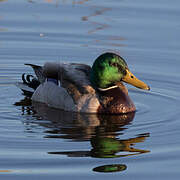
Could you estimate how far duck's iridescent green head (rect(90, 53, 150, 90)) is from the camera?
36.1ft

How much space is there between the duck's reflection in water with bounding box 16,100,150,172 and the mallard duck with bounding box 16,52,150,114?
0.14m

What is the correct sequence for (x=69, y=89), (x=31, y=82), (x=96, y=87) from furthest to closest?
(x=31, y=82)
(x=96, y=87)
(x=69, y=89)

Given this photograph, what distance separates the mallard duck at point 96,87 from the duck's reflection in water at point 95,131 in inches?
5.6

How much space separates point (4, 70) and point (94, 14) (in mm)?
3157

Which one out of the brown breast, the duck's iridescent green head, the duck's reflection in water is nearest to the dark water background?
the duck's reflection in water

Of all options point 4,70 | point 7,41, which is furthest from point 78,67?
point 7,41

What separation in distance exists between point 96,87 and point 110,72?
1.11ft

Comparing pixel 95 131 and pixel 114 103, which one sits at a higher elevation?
pixel 114 103

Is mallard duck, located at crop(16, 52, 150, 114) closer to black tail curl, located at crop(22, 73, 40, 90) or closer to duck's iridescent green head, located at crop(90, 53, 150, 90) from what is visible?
duck's iridescent green head, located at crop(90, 53, 150, 90)

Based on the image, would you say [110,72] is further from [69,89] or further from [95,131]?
[95,131]

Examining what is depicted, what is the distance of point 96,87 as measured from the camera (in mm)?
11133

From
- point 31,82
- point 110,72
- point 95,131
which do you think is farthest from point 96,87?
point 31,82

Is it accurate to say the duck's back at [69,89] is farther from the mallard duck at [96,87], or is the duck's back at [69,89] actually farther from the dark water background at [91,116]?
the dark water background at [91,116]

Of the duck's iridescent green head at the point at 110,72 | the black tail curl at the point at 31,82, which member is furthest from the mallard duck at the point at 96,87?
the black tail curl at the point at 31,82
